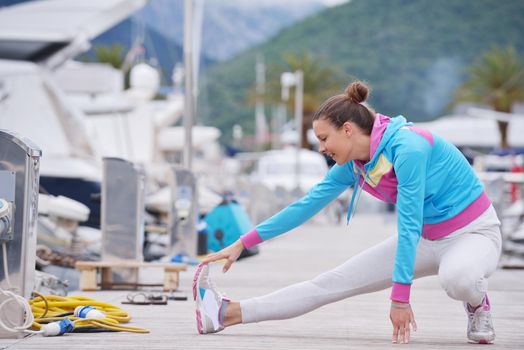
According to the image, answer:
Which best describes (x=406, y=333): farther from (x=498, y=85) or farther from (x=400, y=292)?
(x=498, y=85)

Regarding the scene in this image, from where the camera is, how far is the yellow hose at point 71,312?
7176 millimetres

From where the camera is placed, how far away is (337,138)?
20.7ft

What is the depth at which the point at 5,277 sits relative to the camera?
22.2 ft

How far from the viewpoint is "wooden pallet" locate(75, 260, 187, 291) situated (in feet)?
35.9

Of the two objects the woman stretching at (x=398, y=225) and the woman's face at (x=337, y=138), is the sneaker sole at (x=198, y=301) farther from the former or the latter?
the woman's face at (x=337, y=138)

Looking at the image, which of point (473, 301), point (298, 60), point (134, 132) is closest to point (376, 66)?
point (298, 60)

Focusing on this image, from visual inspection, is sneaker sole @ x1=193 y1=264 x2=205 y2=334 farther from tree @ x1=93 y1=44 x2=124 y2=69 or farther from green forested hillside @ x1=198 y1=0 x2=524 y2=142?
green forested hillside @ x1=198 y1=0 x2=524 y2=142

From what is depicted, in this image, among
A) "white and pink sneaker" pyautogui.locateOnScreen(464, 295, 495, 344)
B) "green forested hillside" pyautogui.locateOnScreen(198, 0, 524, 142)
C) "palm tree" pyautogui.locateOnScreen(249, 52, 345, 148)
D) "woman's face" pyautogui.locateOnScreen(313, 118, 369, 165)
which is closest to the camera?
"woman's face" pyautogui.locateOnScreen(313, 118, 369, 165)

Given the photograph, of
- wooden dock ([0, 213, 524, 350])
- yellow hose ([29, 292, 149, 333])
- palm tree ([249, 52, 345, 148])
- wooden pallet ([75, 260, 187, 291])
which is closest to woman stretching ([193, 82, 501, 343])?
wooden dock ([0, 213, 524, 350])

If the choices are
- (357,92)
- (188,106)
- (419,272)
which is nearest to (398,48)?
(188,106)

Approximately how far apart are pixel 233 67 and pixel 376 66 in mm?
25088

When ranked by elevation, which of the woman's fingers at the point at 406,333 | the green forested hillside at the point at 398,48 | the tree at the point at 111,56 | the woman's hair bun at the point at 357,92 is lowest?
the woman's fingers at the point at 406,333

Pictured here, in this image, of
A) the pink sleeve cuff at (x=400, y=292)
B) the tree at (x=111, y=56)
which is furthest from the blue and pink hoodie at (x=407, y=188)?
the tree at (x=111, y=56)

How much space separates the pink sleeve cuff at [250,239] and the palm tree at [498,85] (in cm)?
6692
